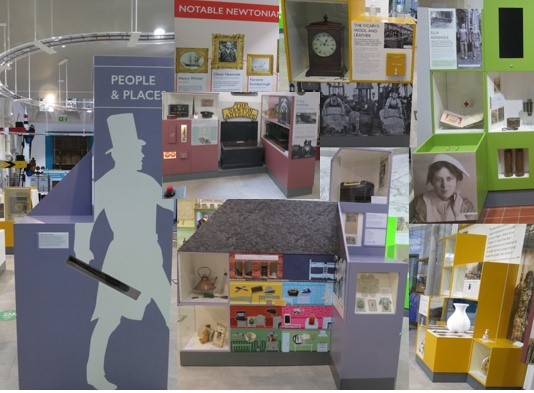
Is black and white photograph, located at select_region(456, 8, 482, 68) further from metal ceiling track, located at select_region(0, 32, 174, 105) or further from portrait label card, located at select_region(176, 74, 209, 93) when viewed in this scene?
metal ceiling track, located at select_region(0, 32, 174, 105)

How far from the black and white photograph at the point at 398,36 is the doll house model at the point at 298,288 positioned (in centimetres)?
132

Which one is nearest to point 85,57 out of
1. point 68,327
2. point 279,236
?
point 68,327

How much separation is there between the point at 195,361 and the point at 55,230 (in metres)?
1.97

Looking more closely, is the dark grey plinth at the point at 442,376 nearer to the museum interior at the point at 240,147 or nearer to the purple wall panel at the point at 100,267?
the museum interior at the point at 240,147

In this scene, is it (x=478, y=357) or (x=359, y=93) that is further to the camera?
(x=478, y=357)

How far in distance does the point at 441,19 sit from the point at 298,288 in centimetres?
257

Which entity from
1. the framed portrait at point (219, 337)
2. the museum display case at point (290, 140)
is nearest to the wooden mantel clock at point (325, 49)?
the museum display case at point (290, 140)

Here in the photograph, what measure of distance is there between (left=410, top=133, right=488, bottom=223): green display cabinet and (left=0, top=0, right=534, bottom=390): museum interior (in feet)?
0.04

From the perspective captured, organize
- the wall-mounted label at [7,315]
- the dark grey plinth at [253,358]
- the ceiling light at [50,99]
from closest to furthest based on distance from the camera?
the ceiling light at [50,99] → the dark grey plinth at [253,358] → the wall-mounted label at [7,315]

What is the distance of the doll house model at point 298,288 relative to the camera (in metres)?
4.99

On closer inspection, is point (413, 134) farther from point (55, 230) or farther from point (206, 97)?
point (55, 230)

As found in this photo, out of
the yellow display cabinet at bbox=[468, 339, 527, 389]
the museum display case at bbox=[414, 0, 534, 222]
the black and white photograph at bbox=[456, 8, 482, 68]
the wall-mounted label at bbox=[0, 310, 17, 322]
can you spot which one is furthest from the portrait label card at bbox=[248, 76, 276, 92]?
the wall-mounted label at bbox=[0, 310, 17, 322]

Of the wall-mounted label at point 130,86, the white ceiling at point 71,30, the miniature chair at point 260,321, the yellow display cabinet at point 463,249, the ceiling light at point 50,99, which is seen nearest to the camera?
the wall-mounted label at point 130,86

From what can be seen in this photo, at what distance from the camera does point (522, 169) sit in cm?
391
